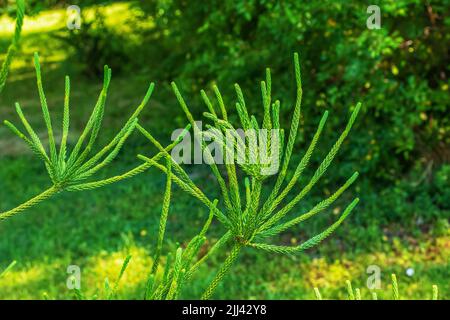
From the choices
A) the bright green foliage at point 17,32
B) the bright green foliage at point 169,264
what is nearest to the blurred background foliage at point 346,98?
the bright green foliage at point 169,264

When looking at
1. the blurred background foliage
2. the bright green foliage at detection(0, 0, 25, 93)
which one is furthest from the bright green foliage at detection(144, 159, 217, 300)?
the blurred background foliage

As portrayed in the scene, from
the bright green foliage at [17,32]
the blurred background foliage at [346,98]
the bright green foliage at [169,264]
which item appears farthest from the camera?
the blurred background foliage at [346,98]

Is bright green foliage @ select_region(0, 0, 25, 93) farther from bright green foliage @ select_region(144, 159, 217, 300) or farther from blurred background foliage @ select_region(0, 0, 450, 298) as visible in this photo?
blurred background foliage @ select_region(0, 0, 450, 298)

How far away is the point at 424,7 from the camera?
634 cm

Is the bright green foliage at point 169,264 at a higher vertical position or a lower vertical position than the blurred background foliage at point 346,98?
lower

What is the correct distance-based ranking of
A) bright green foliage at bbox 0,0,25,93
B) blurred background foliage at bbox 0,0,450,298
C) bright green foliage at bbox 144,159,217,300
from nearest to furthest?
1. bright green foliage at bbox 0,0,25,93
2. bright green foliage at bbox 144,159,217,300
3. blurred background foliage at bbox 0,0,450,298

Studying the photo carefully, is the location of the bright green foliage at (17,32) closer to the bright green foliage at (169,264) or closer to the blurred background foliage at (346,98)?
the bright green foliage at (169,264)

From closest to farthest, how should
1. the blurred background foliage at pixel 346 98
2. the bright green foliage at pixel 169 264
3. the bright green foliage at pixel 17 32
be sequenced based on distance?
the bright green foliage at pixel 17 32 → the bright green foliage at pixel 169 264 → the blurred background foliage at pixel 346 98

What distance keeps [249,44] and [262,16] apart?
609mm

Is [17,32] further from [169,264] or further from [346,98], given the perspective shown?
[346,98]

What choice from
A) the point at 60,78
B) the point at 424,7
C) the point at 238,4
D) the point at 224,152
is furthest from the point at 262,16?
the point at 60,78

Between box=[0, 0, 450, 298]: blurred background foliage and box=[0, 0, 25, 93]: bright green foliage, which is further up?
box=[0, 0, 450, 298]: blurred background foliage

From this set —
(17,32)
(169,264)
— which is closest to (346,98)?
(169,264)

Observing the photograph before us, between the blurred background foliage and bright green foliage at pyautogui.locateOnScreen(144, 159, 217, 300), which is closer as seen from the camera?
bright green foliage at pyautogui.locateOnScreen(144, 159, 217, 300)
